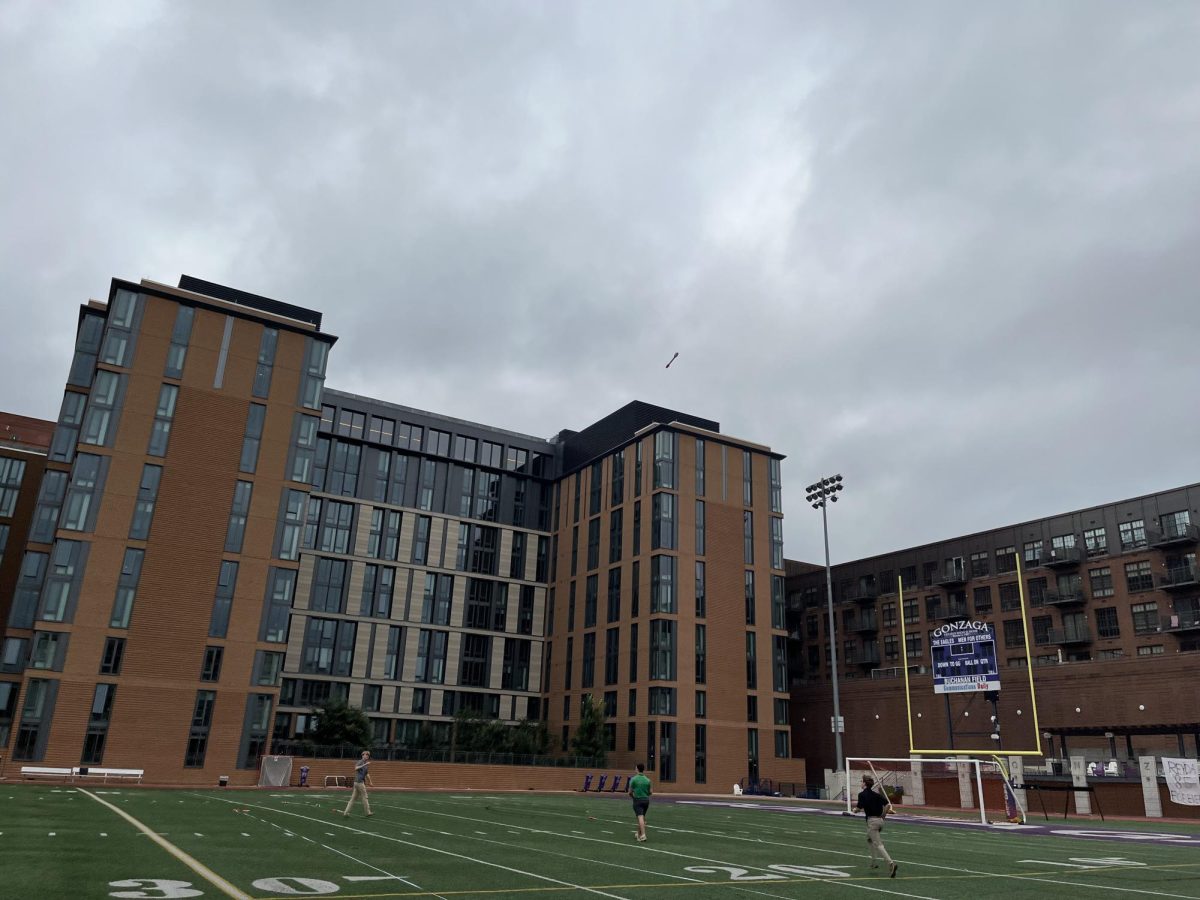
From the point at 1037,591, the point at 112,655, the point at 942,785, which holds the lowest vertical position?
the point at 942,785

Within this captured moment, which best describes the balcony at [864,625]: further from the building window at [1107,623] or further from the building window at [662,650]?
the building window at [662,650]

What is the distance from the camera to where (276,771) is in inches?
2047

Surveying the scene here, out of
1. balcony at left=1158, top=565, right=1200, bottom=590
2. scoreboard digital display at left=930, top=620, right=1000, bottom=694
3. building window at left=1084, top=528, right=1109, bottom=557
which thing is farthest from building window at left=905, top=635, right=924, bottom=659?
scoreboard digital display at left=930, top=620, right=1000, bottom=694

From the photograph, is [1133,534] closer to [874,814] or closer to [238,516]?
[874,814]

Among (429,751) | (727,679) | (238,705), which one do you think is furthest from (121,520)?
(727,679)

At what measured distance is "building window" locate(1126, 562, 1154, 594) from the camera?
221 ft

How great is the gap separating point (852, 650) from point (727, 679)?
22.8 m

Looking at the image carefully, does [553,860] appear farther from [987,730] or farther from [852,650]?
[852,650]

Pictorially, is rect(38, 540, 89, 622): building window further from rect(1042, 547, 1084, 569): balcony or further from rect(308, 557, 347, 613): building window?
rect(1042, 547, 1084, 569): balcony

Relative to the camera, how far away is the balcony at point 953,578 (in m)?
79.2

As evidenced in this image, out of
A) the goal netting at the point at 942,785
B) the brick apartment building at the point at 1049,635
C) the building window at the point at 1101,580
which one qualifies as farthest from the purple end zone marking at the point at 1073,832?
the building window at the point at 1101,580

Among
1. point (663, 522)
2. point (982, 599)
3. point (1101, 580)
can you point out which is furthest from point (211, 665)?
point (1101, 580)

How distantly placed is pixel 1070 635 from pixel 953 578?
10757mm

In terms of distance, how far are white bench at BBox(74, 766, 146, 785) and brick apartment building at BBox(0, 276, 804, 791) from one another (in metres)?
1.27
